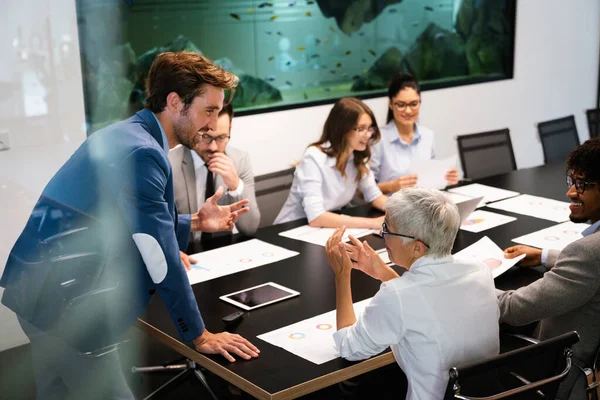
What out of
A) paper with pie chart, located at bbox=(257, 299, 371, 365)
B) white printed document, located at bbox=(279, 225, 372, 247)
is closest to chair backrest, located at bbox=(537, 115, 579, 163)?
white printed document, located at bbox=(279, 225, 372, 247)

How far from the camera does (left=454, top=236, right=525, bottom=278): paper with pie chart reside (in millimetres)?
2861

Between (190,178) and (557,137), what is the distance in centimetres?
333

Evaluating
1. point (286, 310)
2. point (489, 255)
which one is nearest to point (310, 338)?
point (286, 310)

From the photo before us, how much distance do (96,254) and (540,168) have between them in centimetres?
323

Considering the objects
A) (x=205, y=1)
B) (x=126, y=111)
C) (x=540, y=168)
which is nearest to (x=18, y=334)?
(x=126, y=111)

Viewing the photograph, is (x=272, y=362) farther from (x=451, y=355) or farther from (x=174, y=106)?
(x=174, y=106)

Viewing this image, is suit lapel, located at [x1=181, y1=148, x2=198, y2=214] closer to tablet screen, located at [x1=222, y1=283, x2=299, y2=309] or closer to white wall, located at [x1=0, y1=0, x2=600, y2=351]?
white wall, located at [x1=0, y1=0, x2=600, y2=351]

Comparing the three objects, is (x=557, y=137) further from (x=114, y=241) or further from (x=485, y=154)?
(x=114, y=241)

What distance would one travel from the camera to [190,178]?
357 centimetres

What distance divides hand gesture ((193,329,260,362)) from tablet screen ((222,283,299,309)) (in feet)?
1.02

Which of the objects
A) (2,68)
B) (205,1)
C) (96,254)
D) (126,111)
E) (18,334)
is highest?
(205,1)

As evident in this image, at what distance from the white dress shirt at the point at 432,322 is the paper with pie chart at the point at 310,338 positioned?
0.12m

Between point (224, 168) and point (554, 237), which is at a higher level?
point (224, 168)

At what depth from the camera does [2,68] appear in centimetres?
260
